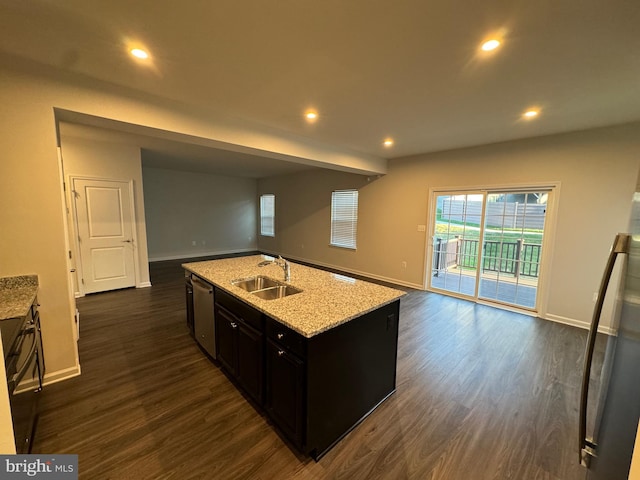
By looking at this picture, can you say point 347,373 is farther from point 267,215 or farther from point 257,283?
point 267,215

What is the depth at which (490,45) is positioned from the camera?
1.76 metres

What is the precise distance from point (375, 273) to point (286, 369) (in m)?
4.52

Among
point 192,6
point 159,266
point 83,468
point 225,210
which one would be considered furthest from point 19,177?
point 225,210

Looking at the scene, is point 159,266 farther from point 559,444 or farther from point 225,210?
point 559,444

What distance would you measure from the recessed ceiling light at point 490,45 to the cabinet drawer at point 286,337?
2.23 m

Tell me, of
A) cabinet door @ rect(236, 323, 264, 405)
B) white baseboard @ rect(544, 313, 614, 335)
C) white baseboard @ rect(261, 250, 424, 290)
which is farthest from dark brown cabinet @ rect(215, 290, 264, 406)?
white baseboard @ rect(544, 313, 614, 335)

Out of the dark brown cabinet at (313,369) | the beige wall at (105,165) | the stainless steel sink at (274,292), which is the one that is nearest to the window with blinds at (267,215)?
the beige wall at (105,165)

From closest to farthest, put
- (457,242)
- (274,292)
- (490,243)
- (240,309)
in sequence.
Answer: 1. (240,309)
2. (274,292)
3. (490,243)
4. (457,242)

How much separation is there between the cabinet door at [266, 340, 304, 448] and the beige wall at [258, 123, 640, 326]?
4040mm

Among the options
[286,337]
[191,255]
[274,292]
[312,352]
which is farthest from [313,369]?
[191,255]

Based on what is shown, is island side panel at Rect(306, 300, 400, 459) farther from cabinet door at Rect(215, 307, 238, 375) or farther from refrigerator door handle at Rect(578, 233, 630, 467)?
refrigerator door handle at Rect(578, 233, 630, 467)

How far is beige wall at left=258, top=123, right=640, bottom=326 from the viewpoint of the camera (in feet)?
10.7

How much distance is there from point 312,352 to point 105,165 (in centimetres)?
504

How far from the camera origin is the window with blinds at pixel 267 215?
8.74 m
